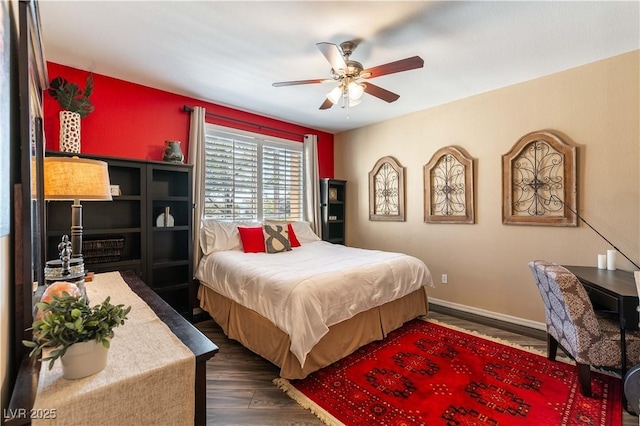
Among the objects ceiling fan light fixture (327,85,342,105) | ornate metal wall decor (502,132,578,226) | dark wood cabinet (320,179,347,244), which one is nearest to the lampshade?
ceiling fan light fixture (327,85,342,105)

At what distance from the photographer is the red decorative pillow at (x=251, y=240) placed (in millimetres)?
3519

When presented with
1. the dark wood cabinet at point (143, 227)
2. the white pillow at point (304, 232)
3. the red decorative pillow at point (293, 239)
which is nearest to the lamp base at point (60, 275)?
the dark wood cabinet at point (143, 227)

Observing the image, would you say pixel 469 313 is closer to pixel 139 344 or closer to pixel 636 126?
pixel 636 126

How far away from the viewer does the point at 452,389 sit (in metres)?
2.07

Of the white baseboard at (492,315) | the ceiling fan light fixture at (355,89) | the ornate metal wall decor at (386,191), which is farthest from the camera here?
the ornate metal wall decor at (386,191)

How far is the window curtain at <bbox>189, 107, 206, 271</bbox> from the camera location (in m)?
3.42

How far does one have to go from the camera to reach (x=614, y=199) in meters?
2.62

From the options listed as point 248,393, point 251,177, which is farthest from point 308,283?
point 251,177

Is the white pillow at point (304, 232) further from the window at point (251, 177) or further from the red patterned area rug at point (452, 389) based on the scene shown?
the red patterned area rug at point (452, 389)

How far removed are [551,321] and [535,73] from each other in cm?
240

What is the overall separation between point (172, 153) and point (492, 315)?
410 cm

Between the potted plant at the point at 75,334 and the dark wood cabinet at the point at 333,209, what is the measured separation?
402cm

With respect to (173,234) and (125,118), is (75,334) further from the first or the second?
(125,118)

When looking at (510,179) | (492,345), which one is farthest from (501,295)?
(510,179)
